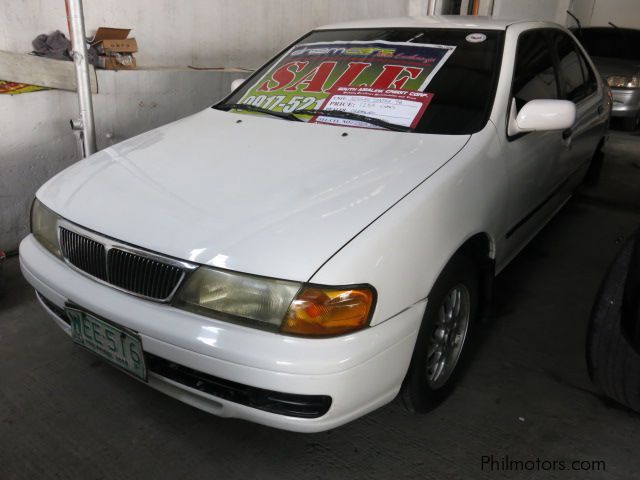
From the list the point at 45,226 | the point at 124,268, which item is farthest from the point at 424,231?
the point at 45,226

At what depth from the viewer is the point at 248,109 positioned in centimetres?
264

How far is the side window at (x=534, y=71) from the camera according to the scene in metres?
2.46

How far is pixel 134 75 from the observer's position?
3.51 meters

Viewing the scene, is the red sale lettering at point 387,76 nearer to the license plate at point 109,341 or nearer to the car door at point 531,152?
the car door at point 531,152

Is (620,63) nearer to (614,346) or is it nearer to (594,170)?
(594,170)

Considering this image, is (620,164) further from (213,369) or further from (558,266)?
(213,369)

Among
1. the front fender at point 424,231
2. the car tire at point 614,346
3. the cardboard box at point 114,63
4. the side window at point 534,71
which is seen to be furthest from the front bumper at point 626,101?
the cardboard box at point 114,63

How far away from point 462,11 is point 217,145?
19.4 ft

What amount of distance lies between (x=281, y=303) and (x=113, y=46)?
104 inches

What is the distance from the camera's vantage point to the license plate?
5.44 feet

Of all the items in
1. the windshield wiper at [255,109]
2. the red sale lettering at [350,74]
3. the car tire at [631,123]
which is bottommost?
the car tire at [631,123]

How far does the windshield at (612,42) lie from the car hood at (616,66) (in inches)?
10.1

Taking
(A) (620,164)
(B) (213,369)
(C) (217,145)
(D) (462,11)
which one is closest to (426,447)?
(B) (213,369)

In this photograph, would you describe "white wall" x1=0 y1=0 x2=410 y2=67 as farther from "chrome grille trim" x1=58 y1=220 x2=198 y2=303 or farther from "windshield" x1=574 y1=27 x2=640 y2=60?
"windshield" x1=574 y1=27 x2=640 y2=60
